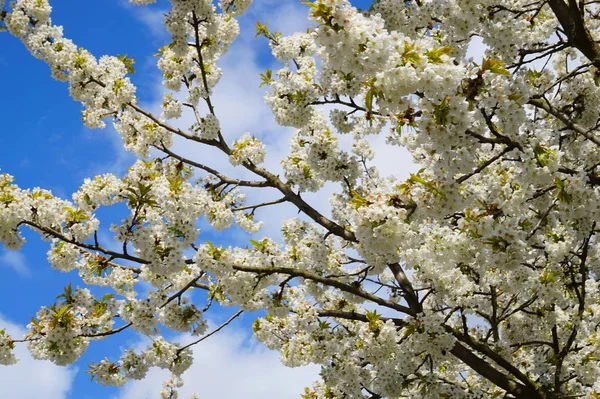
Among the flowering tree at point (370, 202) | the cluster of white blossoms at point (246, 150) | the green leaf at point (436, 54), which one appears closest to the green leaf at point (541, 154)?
the flowering tree at point (370, 202)

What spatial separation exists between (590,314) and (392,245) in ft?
19.8

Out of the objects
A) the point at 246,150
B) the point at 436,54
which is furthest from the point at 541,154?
the point at 246,150

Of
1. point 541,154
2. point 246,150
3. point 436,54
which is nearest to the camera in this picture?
point 436,54

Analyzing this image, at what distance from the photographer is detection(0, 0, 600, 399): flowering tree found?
15.7 ft

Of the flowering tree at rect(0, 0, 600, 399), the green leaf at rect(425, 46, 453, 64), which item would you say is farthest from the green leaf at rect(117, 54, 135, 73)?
the green leaf at rect(425, 46, 453, 64)

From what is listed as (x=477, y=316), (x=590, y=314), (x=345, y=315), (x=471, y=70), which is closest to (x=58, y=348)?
(x=345, y=315)

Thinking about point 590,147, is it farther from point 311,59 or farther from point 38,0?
point 38,0

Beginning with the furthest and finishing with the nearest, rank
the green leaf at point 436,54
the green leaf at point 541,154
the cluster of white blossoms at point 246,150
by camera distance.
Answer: the cluster of white blossoms at point 246,150, the green leaf at point 541,154, the green leaf at point 436,54

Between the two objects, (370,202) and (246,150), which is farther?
(246,150)

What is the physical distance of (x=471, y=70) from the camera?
4.64 metres

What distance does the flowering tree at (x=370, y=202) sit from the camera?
4.77 m

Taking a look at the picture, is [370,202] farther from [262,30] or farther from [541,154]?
[262,30]

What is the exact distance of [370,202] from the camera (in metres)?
4.90

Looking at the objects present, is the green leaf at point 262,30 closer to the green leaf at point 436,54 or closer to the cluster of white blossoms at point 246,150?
the cluster of white blossoms at point 246,150
